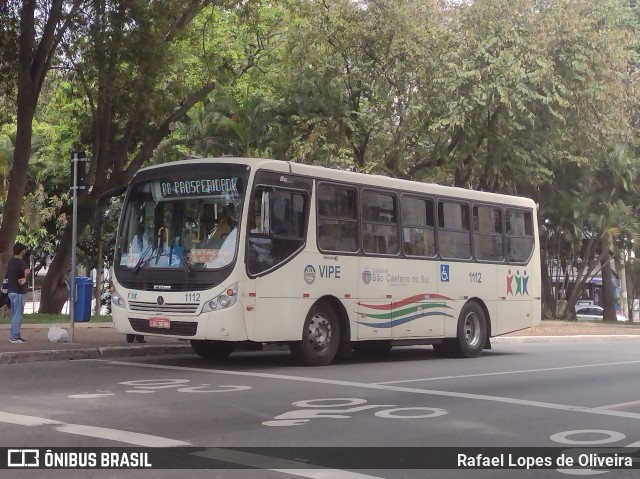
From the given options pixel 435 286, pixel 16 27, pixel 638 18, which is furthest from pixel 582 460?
pixel 638 18

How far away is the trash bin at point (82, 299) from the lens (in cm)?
2345

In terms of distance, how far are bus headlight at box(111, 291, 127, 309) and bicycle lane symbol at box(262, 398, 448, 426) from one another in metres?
4.95

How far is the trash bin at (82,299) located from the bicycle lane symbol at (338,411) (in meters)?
14.0

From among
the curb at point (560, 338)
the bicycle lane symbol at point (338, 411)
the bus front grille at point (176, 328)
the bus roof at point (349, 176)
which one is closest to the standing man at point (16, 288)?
the bus roof at point (349, 176)

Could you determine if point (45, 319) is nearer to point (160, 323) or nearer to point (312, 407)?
point (160, 323)

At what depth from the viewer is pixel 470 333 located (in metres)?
18.5

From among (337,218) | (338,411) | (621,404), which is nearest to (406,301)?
(337,218)

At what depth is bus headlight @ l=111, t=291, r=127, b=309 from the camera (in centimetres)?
1466

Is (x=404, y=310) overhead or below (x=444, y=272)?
below

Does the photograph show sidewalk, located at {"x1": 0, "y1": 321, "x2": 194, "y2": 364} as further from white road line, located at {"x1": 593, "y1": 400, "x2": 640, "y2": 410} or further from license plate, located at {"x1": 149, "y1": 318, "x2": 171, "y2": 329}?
white road line, located at {"x1": 593, "y1": 400, "x2": 640, "y2": 410}

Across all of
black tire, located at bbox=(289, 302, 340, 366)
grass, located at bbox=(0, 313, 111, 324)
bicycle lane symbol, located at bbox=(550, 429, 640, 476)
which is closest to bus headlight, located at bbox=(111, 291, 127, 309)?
black tire, located at bbox=(289, 302, 340, 366)

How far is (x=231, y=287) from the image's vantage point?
44.6 feet

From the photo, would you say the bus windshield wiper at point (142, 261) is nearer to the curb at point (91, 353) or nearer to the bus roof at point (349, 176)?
the bus roof at point (349, 176)

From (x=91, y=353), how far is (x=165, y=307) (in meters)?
2.42
